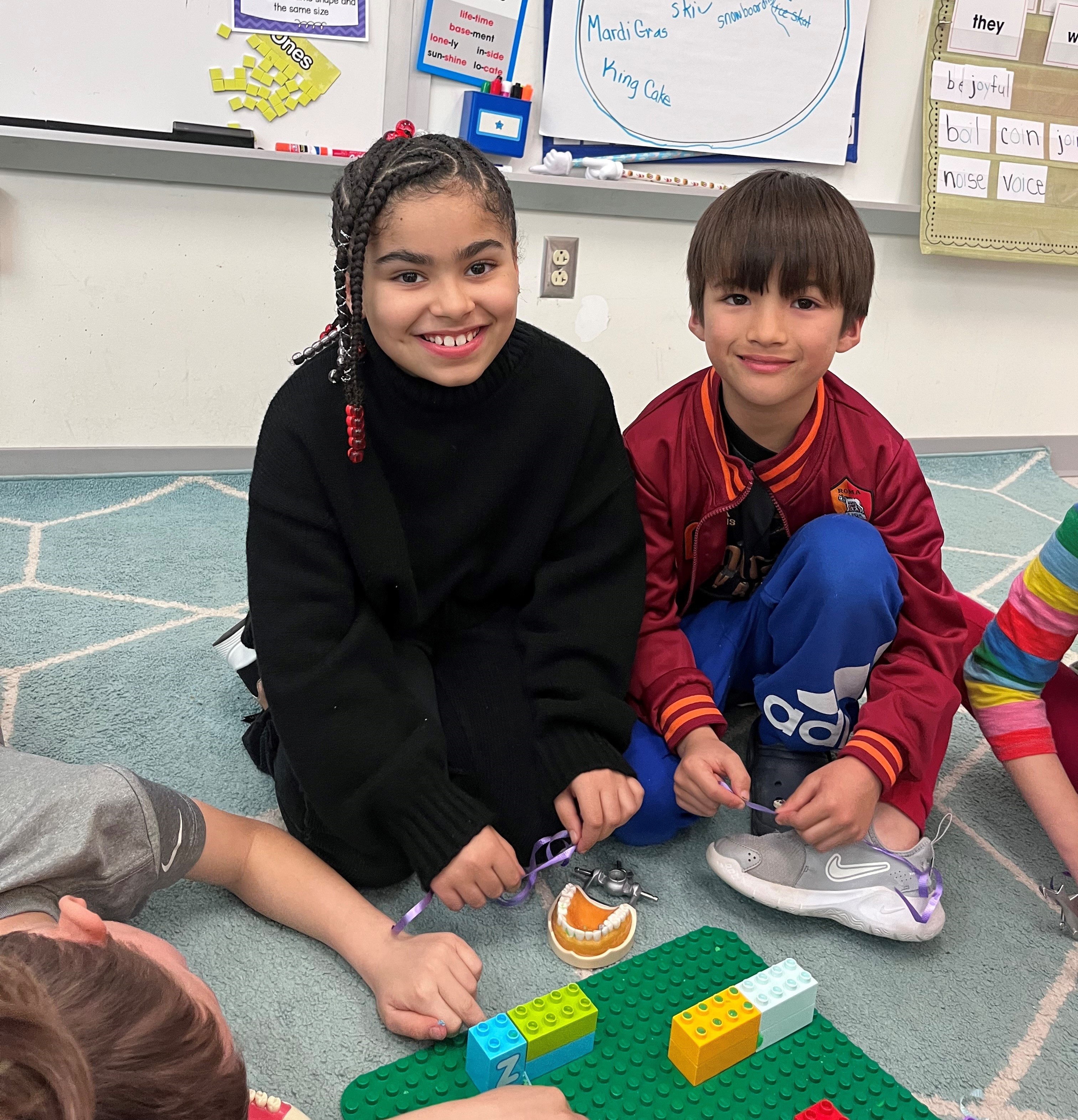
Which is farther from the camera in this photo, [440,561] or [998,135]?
[998,135]

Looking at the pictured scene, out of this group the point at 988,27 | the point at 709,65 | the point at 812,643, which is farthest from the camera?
the point at 988,27

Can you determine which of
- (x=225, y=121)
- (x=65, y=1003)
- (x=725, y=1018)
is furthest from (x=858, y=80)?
(x=65, y=1003)

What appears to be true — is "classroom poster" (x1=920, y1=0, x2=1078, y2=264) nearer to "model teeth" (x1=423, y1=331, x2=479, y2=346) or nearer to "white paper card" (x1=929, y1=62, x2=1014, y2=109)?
"white paper card" (x1=929, y1=62, x2=1014, y2=109)

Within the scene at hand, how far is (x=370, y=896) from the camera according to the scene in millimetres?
916

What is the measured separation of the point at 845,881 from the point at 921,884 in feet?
0.22

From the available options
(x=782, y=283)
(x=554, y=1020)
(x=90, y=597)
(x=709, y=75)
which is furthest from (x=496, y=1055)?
(x=709, y=75)

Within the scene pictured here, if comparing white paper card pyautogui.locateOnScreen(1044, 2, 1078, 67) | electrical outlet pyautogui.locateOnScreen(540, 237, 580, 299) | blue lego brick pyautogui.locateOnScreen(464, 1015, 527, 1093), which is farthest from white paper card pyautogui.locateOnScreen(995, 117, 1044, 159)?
blue lego brick pyautogui.locateOnScreen(464, 1015, 527, 1093)

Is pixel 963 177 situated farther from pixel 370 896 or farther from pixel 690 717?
pixel 370 896

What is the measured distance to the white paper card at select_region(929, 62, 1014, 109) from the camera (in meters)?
2.02

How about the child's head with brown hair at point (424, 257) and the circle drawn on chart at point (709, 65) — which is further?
the circle drawn on chart at point (709, 65)

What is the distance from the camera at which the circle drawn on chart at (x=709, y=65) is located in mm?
1796

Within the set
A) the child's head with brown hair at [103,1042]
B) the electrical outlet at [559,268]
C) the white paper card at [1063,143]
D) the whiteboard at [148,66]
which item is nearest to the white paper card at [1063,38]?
the white paper card at [1063,143]

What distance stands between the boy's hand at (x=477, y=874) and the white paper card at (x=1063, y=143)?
78.4 inches

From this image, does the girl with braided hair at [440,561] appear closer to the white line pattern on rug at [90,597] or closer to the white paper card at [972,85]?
the white line pattern on rug at [90,597]
